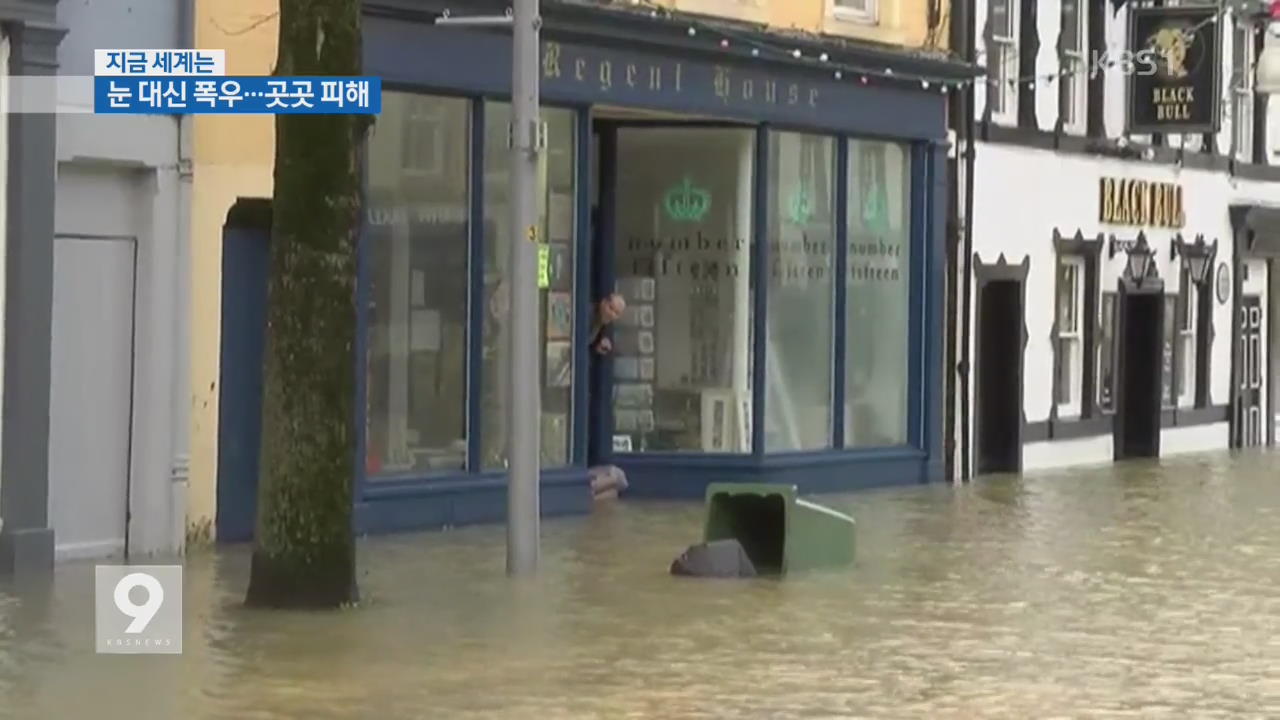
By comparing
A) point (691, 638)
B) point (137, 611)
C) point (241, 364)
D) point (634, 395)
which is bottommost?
point (691, 638)

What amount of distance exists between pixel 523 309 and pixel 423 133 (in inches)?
167

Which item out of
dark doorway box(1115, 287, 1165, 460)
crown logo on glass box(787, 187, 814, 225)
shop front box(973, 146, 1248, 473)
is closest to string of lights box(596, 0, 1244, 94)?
crown logo on glass box(787, 187, 814, 225)

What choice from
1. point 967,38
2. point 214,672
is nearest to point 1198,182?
point 967,38

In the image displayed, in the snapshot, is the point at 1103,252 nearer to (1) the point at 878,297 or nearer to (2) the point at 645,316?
(1) the point at 878,297

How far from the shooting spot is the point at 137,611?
1439cm

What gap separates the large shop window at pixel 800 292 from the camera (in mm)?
25094

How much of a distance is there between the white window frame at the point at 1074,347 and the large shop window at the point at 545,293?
32.2 feet

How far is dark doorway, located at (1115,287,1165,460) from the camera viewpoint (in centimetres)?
3334

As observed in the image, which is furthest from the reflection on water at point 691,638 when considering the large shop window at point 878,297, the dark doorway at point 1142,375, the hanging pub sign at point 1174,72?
the dark doorway at point 1142,375

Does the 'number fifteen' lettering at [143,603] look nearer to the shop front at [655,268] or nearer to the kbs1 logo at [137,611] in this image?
the kbs1 logo at [137,611]

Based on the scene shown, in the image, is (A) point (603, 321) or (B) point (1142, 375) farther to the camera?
(B) point (1142, 375)

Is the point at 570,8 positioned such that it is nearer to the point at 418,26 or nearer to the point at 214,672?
the point at 418,26

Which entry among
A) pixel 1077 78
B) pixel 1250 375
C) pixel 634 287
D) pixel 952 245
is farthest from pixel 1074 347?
pixel 634 287

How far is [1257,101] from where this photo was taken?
37000 millimetres
